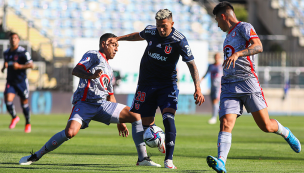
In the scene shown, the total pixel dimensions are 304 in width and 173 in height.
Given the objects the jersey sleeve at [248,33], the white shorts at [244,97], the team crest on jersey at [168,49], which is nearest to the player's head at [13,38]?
the team crest on jersey at [168,49]

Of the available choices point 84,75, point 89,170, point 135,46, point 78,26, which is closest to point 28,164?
point 89,170

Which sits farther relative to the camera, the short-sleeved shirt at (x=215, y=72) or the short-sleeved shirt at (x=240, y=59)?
the short-sleeved shirt at (x=215, y=72)

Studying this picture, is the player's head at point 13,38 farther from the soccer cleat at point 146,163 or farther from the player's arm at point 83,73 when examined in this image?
the soccer cleat at point 146,163

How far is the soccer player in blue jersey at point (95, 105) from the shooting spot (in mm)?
6105

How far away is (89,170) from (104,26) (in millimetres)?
21740

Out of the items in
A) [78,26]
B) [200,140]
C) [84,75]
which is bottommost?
[200,140]

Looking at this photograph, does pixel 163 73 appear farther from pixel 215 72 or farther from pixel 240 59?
pixel 215 72

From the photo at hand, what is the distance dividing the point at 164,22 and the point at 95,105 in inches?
57.5

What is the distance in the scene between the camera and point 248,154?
803 centimetres

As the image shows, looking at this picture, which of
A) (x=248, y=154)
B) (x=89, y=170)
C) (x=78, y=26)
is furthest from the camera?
(x=78, y=26)

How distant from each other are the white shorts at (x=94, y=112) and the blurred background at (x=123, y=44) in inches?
573

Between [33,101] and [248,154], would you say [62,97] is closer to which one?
[33,101]

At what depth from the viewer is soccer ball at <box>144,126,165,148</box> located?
5941 mm

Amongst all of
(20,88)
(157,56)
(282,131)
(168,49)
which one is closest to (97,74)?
(157,56)
